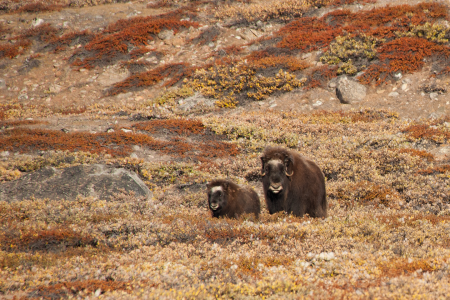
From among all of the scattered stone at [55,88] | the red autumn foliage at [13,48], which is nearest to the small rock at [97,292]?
the scattered stone at [55,88]

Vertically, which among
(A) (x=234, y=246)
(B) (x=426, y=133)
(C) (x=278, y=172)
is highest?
(C) (x=278, y=172)

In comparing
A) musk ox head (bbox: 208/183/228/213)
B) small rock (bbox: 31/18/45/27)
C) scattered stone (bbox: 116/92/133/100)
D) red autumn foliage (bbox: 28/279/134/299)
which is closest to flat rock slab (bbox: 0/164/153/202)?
musk ox head (bbox: 208/183/228/213)

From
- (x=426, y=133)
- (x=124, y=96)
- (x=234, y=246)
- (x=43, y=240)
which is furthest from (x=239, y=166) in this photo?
(x=124, y=96)

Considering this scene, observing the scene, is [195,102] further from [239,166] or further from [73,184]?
[73,184]

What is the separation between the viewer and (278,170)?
7957mm

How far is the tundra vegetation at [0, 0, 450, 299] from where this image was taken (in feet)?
17.3

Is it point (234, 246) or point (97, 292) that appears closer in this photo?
point (97, 292)

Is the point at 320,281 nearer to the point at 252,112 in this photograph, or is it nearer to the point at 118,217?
the point at 118,217

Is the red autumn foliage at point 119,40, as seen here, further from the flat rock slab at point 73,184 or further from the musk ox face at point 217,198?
the musk ox face at point 217,198

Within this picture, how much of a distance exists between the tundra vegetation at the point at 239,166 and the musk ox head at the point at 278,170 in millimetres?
825

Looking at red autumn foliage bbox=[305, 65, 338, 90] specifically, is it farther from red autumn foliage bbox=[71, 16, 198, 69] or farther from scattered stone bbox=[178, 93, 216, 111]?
red autumn foliage bbox=[71, 16, 198, 69]

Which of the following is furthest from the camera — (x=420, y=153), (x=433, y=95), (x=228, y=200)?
(x=433, y=95)

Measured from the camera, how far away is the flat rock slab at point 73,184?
34.8ft

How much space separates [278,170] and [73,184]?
6860 mm
